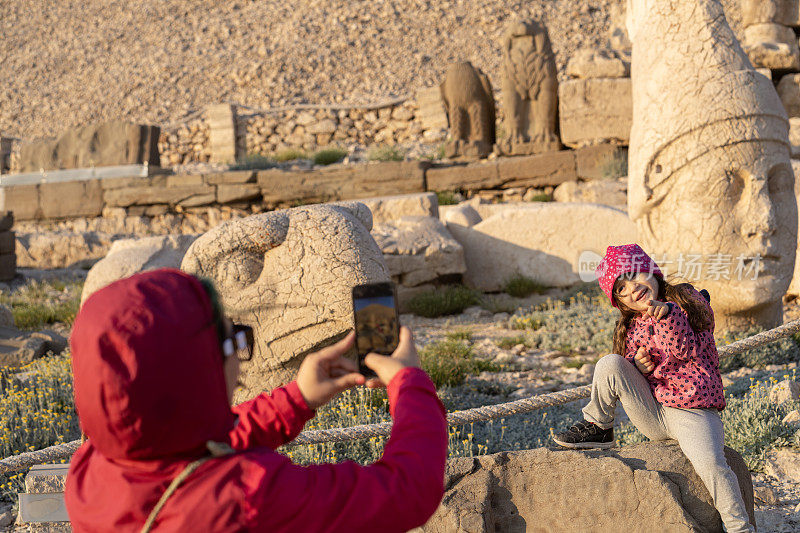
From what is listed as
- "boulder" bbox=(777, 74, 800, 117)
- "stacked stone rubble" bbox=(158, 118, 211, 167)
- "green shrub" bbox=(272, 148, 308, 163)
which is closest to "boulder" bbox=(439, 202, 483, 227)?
"boulder" bbox=(777, 74, 800, 117)

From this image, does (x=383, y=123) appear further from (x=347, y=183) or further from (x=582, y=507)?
(x=582, y=507)

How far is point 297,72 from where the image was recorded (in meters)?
27.0

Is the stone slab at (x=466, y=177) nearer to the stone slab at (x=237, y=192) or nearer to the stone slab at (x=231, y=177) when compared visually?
the stone slab at (x=237, y=192)

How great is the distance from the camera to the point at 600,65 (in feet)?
37.8

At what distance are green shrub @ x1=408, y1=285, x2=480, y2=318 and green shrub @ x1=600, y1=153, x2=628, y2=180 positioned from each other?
4400 millimetres

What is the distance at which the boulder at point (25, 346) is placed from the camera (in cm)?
592

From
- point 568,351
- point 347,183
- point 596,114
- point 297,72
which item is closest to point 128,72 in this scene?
point 297,72

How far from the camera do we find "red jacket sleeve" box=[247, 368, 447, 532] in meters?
1.16

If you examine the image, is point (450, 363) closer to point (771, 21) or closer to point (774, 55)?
point (774, 55)

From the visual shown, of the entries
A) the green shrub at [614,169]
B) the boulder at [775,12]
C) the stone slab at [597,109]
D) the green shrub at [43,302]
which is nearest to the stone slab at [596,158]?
the green shrub at [614,169]

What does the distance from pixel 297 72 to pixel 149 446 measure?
89.2ft

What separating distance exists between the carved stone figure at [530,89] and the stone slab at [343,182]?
5.35 ft

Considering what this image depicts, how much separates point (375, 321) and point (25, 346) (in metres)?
5.55

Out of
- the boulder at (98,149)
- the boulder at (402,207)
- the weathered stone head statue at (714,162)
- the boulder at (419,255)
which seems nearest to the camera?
the weathered stone head statue at (714,162)
